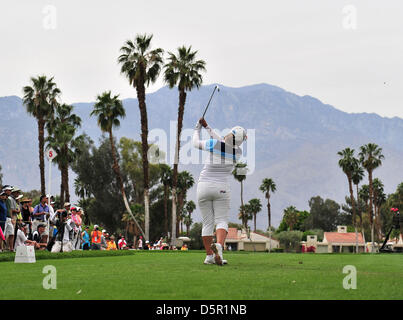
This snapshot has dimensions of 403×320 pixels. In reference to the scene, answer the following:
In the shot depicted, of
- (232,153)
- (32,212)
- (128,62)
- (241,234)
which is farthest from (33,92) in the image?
(241,234)

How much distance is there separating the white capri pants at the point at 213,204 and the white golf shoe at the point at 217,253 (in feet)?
1.67

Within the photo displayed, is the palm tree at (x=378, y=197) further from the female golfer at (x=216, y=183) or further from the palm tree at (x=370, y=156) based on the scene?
the female golfer at (x=216, y=183)

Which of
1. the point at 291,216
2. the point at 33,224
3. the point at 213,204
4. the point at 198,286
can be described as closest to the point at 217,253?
the point at 213,204

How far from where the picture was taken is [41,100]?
50625 mm

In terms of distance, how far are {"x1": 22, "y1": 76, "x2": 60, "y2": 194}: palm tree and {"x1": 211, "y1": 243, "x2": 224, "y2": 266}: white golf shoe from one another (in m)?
43.4

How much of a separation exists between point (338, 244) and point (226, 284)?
126m

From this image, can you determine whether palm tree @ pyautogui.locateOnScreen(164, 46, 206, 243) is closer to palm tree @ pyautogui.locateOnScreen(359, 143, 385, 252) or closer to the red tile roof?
palm tree @ pyautogui.locateOnScreen(359, 143, 385, 252)

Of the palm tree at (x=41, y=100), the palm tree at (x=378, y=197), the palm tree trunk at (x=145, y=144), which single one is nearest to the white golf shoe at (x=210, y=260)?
the palm tree trunk at (x=145, y=144)

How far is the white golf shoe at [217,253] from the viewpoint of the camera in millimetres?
9242

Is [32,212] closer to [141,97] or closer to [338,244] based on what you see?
[141,97]

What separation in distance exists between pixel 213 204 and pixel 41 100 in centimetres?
4321

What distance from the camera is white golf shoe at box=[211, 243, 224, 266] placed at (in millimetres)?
9242

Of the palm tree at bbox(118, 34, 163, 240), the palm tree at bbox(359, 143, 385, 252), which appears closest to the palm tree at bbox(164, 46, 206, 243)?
the palm tree at bbox(118, 34, 163, 240)
